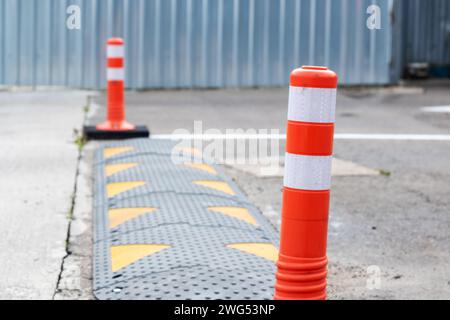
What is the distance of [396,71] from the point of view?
1406 cm

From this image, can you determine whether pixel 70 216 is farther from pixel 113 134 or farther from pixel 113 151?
pixel 113 134

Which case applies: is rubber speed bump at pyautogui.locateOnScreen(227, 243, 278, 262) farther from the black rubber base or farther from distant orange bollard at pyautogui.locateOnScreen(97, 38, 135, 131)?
distant orange bollard at pyautogui.locateOnScreen(97, 38, 135, 131)

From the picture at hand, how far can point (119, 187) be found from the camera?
20.6ft

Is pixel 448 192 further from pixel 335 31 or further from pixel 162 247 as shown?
pixel 335 31

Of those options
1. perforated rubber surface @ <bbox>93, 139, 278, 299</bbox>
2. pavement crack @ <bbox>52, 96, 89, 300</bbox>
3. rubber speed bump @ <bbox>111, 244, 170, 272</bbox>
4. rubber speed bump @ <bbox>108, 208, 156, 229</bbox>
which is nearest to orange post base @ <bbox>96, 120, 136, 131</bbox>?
pavement crack @ <bbox>52, 96, 89, 300</bbox>

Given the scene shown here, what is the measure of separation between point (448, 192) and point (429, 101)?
20.0ft

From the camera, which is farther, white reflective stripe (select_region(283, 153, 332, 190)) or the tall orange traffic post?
the tall orange traffic post

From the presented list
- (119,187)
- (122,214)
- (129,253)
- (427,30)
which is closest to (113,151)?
(119,187)

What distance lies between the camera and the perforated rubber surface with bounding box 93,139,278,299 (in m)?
4.09

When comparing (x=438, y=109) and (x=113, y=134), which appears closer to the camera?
(x=113, y=134)

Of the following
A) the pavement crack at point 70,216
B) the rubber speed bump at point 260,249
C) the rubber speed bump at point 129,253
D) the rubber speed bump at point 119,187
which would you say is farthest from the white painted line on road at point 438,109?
the rubber speed bump at point 129,253

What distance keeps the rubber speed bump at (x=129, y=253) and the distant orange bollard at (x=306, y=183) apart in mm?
1005

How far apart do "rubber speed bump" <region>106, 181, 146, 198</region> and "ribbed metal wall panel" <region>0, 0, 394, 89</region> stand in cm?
→ 697

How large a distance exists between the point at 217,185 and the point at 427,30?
983cm
